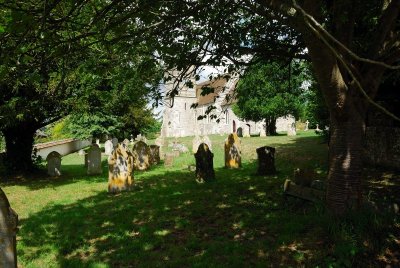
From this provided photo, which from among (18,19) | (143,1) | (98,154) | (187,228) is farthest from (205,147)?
(18,19)

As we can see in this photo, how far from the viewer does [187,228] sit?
22.5ft

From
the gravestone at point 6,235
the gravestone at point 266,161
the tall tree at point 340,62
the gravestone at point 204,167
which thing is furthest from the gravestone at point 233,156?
the gravestone at point 6,235

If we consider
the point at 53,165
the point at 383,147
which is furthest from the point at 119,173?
the point at 383,147

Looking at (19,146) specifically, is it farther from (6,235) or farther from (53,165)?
(6,235)

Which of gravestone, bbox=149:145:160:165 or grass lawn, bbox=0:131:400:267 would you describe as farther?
gravestone, bbox=149:145:160:165

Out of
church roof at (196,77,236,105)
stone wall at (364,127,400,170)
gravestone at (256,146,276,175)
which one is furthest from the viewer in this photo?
gravestone at (256,146,276,175)

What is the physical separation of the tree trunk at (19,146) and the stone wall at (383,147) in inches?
532

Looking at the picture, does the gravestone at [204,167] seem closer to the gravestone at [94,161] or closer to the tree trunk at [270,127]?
the gravestone at [94,161]

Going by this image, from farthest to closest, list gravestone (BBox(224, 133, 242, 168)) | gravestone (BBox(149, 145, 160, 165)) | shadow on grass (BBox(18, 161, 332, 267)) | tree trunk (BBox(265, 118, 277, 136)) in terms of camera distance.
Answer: tree trunk (BBox(265, 118, 277, 136)) → gravestone (BBox(149, 145, 160, 165)) → gravestone (BBox(224, 133, 242, 168)) → shadow on grass (BBox(18, 161, 332, 267))

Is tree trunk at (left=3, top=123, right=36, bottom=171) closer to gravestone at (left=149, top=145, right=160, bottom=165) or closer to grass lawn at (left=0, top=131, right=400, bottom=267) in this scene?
grass lawn at (left=0, top=131, right=400, bottom=267)

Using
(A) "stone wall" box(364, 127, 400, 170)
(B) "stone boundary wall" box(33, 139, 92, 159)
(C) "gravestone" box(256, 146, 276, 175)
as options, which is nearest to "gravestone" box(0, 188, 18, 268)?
(C) "gravestone" box(256, 146, 276, 175)

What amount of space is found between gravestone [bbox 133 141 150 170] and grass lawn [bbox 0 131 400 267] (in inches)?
195

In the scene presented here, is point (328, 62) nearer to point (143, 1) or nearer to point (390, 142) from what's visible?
point (143, 1)

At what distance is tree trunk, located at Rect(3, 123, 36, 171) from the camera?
602 inches
